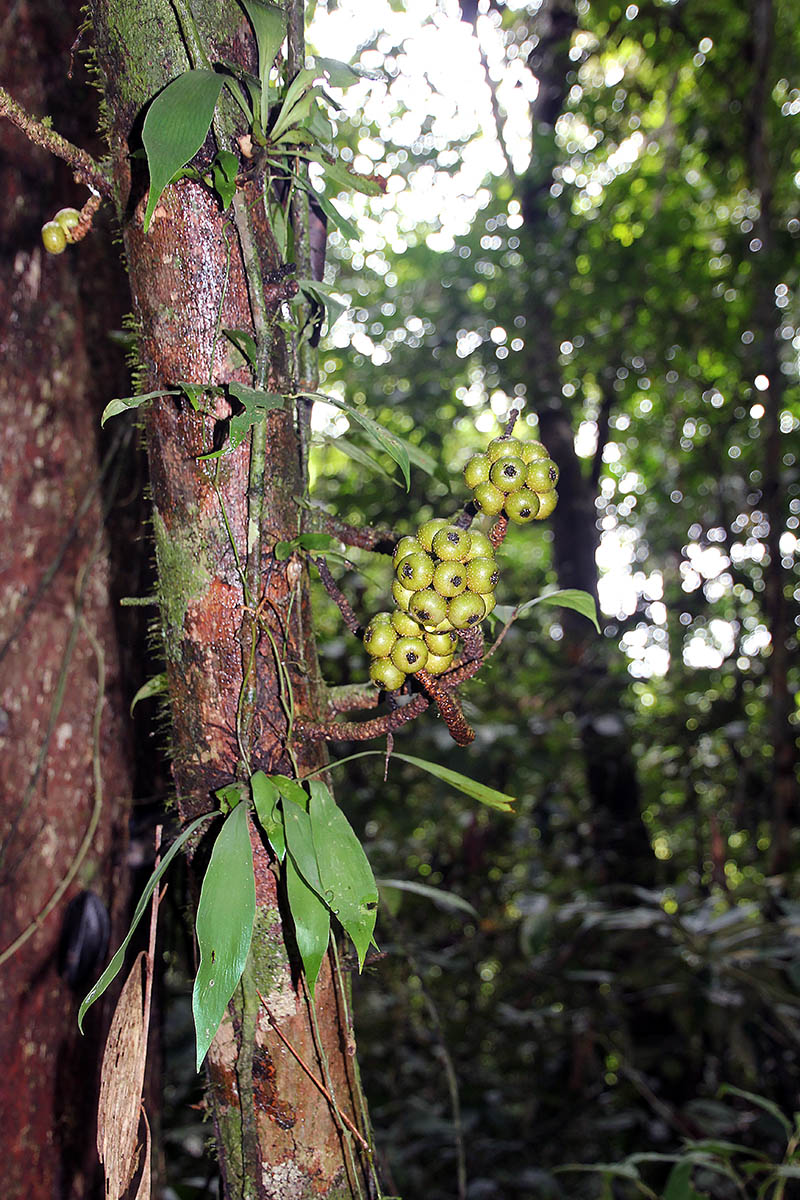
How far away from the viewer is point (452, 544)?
22.8 inches

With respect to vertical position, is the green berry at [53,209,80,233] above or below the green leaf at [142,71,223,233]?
above

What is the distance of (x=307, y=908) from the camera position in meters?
0.59

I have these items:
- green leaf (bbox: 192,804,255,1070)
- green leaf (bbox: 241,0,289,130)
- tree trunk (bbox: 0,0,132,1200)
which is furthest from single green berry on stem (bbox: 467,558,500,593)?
tree trunk (bbox: 0,0,132,1200)

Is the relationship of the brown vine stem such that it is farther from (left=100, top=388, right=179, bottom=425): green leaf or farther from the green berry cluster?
the green berry cluster

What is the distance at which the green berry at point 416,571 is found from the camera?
58cm

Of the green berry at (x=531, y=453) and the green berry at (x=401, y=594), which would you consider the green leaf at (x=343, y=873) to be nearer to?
the green berry at (x=401, y=594)

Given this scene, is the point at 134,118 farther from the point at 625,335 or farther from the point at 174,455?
the point at 625,335

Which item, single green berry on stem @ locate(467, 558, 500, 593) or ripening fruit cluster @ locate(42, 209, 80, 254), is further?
ripening fruit cluster @ locate(42, 209, 80, 254)

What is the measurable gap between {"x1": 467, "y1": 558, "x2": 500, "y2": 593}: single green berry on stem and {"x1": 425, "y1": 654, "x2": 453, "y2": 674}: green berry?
0.07 meters

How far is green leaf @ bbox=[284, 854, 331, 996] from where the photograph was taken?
0.57 m

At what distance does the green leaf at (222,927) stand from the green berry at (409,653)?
17 cm

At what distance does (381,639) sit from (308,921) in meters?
0.21

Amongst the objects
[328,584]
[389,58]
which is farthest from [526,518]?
[389,58]

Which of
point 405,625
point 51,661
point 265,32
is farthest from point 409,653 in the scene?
point 51,661
